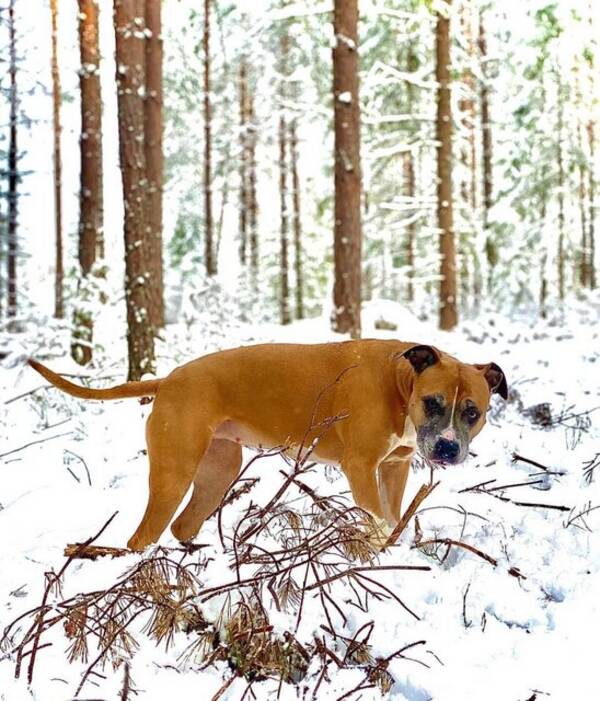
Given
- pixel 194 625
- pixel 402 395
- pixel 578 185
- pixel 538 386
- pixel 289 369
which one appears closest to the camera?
pixel 194 625

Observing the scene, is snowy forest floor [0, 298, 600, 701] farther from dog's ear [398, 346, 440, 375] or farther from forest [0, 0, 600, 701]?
dog's ear [398, 346, 440, 375]

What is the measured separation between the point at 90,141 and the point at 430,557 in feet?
41.0

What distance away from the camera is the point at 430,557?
3516 mm

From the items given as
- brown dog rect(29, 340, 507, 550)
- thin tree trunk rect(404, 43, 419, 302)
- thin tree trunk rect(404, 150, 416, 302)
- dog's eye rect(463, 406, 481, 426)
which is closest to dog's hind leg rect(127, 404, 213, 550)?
brown dog rect(29, 340, 507, 550)

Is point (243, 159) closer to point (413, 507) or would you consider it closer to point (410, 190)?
point (410, 190)

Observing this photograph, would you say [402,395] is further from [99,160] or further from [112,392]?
[99,160]

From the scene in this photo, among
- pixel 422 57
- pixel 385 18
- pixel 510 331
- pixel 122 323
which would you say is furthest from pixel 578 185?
pixel 122 323

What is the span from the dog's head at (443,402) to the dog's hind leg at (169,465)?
45.0 inches

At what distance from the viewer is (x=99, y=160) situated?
14062 millimetres

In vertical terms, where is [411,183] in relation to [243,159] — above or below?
below

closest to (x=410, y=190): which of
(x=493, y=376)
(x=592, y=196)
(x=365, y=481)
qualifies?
(x=592, y=196)

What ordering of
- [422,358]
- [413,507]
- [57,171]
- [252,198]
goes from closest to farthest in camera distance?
[413,507] < [422,358] < [57,171] < [252,198]

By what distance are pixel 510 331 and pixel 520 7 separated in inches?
267

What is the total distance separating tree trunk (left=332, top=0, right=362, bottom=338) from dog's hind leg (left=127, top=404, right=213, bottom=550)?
309 inches
